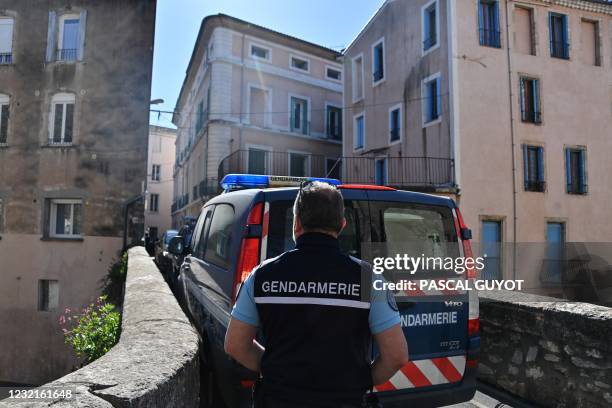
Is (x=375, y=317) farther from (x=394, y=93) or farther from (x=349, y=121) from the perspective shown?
(x=349, y=121)

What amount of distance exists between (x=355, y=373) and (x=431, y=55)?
57.4 ft

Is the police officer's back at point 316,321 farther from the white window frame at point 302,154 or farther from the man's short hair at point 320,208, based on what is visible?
the white window frame at point 302,154

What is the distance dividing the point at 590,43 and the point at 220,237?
20286mm

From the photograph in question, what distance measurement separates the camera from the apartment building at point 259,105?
21734 millimetres

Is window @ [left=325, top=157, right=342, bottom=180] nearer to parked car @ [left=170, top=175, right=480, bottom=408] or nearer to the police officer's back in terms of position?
parked car @ [left=170, top=175, right=480, bottom=408]

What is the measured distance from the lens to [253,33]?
22.4 m

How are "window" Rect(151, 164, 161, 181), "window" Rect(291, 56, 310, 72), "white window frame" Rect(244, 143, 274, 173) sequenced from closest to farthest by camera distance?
"white window frame" Rect(244, 143, 274, 173), "window" Rect(291, 56, 310, 72), "window" Rect(151, 164, 161, 181)

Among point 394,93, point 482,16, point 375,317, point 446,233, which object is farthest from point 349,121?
point 375,317

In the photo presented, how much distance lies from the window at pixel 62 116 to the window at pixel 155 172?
26.6 metres

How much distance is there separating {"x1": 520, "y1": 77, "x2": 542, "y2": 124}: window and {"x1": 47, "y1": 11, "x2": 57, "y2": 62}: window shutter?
1766 centimetres

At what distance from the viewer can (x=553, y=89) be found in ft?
56.3

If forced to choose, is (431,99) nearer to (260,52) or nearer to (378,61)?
(378,61)

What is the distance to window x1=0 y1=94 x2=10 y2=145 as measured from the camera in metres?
15.8

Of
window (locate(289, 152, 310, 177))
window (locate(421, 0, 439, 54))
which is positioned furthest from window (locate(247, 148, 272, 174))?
window (locate(421, 0, 439, 54))
